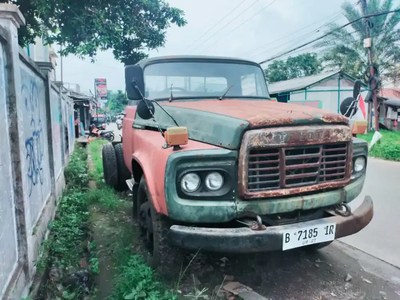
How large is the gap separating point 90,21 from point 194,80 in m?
3.88

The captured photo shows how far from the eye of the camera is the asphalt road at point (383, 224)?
381 centimetres

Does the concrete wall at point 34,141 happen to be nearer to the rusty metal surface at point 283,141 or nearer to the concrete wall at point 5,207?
the concrete wall at point 5,207

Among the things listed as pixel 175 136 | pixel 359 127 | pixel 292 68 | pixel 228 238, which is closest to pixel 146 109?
pixel 175 136

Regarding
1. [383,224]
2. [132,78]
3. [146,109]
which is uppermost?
[132,78]

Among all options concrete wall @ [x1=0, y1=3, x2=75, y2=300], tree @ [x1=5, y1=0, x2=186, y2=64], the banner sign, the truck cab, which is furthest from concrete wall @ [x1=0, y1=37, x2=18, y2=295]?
the banner sign

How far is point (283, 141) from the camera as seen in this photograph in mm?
2455

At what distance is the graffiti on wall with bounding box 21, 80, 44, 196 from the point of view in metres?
3.22

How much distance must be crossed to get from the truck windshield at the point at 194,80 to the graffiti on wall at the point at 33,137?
4.03ft

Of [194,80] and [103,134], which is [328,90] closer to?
[103,134]

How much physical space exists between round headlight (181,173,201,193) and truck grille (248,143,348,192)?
39 centimetres

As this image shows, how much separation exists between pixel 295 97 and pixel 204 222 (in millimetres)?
21123

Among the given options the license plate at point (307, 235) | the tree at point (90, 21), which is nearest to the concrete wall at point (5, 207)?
the license plate at point (307, 235)

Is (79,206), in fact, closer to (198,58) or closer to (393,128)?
(198,58)

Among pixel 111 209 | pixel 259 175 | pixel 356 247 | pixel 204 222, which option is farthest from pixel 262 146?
pixel 111 209
